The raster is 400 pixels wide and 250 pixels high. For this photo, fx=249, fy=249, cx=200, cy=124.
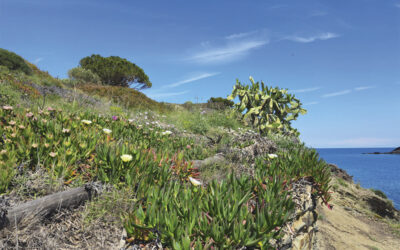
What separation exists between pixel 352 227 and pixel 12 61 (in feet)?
82.8

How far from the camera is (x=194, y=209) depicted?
2.60 meters

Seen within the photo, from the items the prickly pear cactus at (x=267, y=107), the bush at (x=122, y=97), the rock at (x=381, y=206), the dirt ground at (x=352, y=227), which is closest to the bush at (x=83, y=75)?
the bush at (x=122, y=97)

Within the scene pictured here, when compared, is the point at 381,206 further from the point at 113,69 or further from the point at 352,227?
the point at 113,69

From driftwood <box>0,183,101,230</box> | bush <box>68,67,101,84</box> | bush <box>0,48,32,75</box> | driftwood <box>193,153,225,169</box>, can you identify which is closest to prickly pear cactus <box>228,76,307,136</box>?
driftwood <box>193,153,225,169</box>

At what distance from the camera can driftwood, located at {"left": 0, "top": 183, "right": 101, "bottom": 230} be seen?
243 centimetres

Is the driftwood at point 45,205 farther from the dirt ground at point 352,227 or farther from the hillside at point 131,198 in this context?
the dirt ground at point 352,227

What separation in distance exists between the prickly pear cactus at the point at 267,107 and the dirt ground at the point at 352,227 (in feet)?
13.2

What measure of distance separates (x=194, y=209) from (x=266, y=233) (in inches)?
32.0

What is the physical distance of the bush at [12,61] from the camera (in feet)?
65.2

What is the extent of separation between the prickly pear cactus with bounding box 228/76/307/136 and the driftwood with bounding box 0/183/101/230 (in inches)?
381

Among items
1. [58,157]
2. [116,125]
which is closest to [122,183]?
[58,157]

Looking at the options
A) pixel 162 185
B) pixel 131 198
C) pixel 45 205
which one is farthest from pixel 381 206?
pixel 45 205

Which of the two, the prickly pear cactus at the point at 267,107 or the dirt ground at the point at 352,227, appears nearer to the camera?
the dirt ground at the point at 352,227

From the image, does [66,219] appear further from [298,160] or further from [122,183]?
[298,160]
